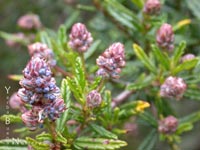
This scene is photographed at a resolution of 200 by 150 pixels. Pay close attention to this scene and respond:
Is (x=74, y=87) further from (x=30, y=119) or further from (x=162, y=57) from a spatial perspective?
(x=162, y=57)

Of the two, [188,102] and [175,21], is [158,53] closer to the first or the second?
[175,21]

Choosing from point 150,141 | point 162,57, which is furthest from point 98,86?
point 150,141

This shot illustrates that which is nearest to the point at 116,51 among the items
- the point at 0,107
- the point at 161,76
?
the point at 161,76

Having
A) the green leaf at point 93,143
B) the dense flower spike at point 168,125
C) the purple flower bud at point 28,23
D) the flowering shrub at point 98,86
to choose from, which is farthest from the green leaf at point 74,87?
the purple flower bud at point 28,23

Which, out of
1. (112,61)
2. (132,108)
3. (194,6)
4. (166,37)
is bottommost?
(132,108)

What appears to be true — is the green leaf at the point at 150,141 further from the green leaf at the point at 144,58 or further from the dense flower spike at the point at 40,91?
the dense flower spike at the point at 40,91
